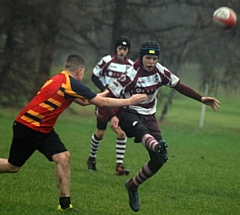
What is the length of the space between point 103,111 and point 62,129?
806 centimetres

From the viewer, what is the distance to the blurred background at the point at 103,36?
972 inches

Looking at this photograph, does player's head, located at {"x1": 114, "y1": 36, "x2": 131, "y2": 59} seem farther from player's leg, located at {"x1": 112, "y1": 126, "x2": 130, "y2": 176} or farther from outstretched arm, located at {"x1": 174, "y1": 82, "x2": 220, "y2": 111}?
outstretched arm, located at {"x1": 174, "y1": 82, "x2": 220, "y2": 111}

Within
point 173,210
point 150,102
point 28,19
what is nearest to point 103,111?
point 150,102

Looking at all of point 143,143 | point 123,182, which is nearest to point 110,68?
point 123,182

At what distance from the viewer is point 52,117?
747 cm

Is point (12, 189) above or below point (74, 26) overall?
below

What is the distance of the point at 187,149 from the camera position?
16875mm

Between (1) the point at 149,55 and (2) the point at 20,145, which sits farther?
(1) the point at 149,55

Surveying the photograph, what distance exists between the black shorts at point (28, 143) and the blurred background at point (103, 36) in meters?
17.0

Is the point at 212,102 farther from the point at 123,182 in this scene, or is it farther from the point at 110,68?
the point at 110,68

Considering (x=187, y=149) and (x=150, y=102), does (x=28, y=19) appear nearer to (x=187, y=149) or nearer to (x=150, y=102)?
(x=187, y=149)

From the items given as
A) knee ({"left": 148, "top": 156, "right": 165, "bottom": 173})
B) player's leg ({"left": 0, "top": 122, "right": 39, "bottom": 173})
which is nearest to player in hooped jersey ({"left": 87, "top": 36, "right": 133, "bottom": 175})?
knee ({"left": 148, "top": 156, "right": 165, "bottom": 173})

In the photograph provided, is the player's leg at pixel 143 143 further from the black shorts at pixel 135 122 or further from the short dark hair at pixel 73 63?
the short dark hair at pixel 73 63

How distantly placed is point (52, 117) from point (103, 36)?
20052 mm
